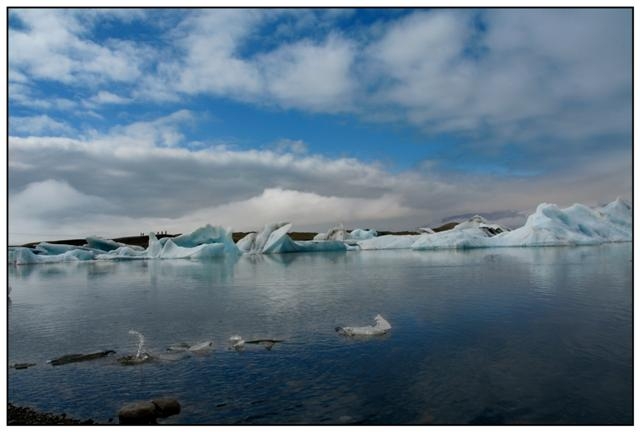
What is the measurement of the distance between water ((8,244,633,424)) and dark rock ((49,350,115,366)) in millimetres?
256

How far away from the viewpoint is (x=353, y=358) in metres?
8.10

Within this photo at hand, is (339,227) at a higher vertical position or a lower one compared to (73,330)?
higher

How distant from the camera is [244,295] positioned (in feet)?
54.7

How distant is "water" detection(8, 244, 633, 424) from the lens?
5.96 metres

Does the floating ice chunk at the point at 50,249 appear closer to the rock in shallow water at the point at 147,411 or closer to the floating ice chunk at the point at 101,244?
the floating ice chunk at the point at 101,244

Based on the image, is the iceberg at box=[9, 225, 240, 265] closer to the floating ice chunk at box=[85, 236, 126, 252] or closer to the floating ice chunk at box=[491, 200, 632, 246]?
the floating ice chunk at box=[85, 236, 126, 252]

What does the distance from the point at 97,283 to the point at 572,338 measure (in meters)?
20.6

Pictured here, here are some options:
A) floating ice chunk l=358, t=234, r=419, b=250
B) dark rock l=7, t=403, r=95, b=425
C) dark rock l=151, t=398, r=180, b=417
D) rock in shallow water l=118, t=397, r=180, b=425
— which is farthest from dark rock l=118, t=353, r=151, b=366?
floating ice chunk l=358, t=234, r=419, b=250

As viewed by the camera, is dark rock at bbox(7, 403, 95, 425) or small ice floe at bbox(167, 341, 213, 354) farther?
small ice floe at bbox(167, 341, 213, 354)

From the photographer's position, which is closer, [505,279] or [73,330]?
[73,330]

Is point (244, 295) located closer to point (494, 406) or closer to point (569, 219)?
point (494, 406)

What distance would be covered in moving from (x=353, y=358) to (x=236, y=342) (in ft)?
7.98

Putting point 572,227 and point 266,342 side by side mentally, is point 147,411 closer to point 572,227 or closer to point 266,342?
point 266,342

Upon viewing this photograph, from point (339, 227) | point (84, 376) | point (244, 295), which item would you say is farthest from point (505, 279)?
point (339, 227)
